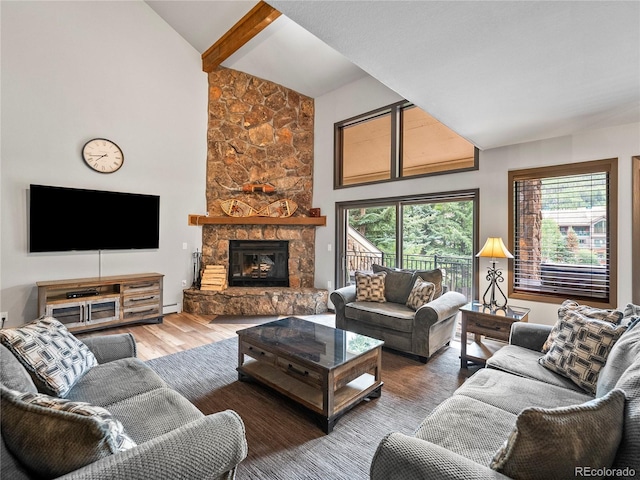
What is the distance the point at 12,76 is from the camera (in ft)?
12.4

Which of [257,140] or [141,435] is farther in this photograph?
[257,140]

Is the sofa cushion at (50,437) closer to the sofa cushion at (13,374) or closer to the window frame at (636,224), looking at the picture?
the sofa cushion at (13,374)

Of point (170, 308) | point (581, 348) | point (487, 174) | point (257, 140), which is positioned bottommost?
point (170, 308)

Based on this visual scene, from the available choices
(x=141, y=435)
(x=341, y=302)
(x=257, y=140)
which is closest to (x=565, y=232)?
(x=341, y=302)

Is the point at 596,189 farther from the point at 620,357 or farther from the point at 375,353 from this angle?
the point at 375,353

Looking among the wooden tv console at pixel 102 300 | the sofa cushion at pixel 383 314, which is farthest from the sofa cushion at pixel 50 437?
the wooden tv console at pixel 102 300

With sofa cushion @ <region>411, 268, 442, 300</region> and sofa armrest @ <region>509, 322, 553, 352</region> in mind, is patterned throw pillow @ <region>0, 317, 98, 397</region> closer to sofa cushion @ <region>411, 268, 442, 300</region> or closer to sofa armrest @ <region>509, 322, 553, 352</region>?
sofa armrest @ <region>509, 322, 553, 352</region>

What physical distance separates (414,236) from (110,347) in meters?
3.85

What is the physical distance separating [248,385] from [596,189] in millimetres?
3829

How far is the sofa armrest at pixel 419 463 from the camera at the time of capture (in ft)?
3.26

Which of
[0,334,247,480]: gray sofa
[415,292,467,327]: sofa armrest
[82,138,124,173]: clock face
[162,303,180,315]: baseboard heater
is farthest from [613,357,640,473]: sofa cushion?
[82,138,124,173]: clock face

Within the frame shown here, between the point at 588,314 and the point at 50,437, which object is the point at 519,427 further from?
the point at 588,314

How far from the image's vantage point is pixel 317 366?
7.00 ft

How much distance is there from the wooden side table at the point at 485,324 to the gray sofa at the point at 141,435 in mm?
2555
